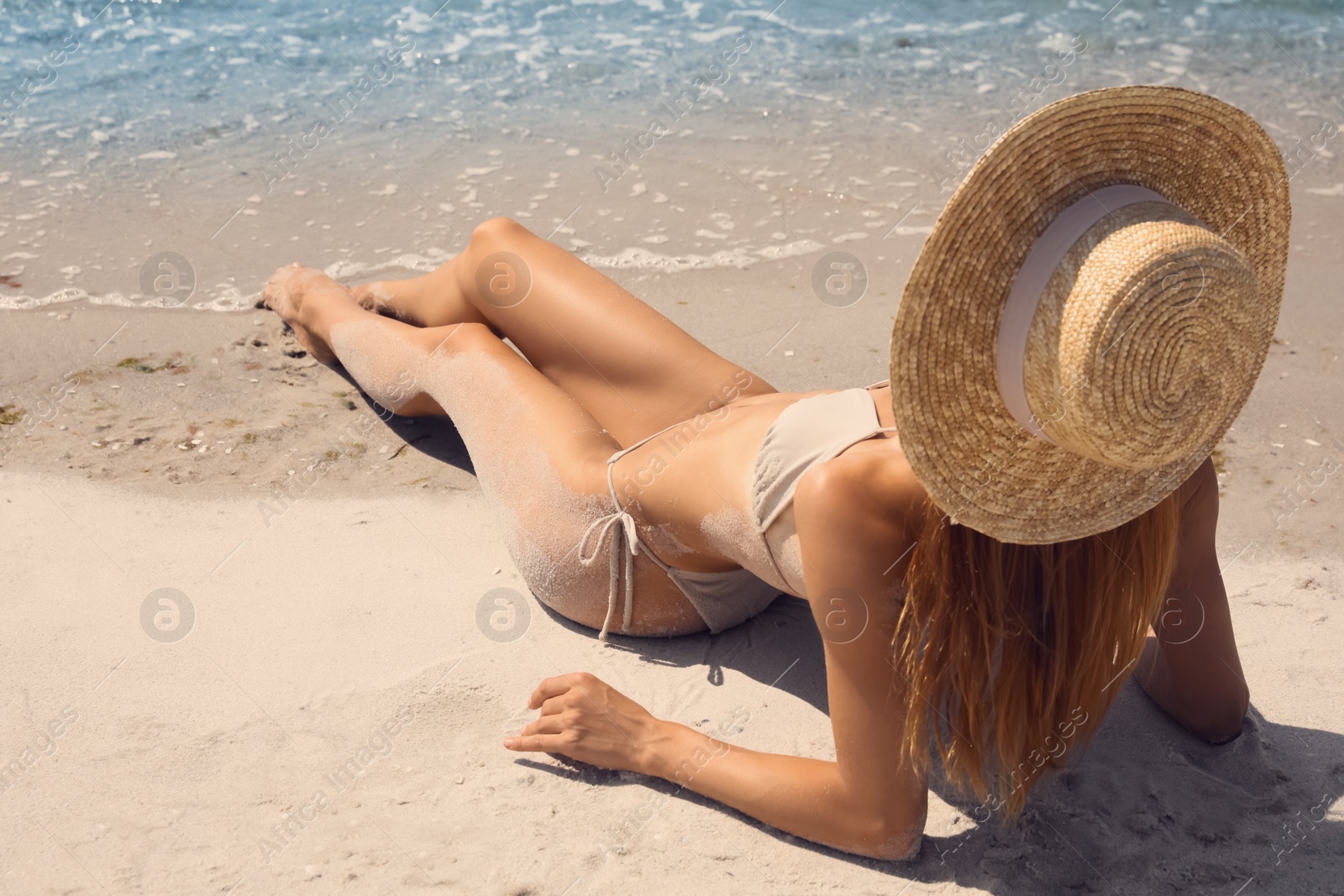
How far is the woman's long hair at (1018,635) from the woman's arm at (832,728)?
0.18 feet

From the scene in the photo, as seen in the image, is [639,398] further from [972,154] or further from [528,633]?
[972,154]

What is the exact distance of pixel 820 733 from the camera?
100 inches

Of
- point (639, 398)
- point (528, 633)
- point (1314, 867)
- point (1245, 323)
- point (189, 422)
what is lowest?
point (1314, 867)

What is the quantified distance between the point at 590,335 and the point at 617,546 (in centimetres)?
66

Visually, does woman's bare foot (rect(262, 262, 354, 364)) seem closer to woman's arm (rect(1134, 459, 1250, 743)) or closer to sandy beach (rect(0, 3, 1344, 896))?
sandy beach (rect(0, 3, 1344, 896))

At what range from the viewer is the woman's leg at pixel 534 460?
8.76 ft

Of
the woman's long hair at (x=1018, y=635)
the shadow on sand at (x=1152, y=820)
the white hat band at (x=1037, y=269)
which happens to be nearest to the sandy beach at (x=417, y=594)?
the shadow on sand at (x=1152, y=820)

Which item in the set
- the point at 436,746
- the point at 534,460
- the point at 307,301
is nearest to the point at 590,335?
the point at 534,460

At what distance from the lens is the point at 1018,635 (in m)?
2.00

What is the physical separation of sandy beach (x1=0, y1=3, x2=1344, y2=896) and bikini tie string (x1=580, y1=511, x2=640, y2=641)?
166 mm

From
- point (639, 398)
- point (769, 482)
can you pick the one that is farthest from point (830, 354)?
point (769, 482)

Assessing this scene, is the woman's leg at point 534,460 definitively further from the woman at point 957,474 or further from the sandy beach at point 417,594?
the sandy beach at point 417,594

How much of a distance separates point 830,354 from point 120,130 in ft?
15.0

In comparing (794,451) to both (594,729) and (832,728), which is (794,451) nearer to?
(832,728)
